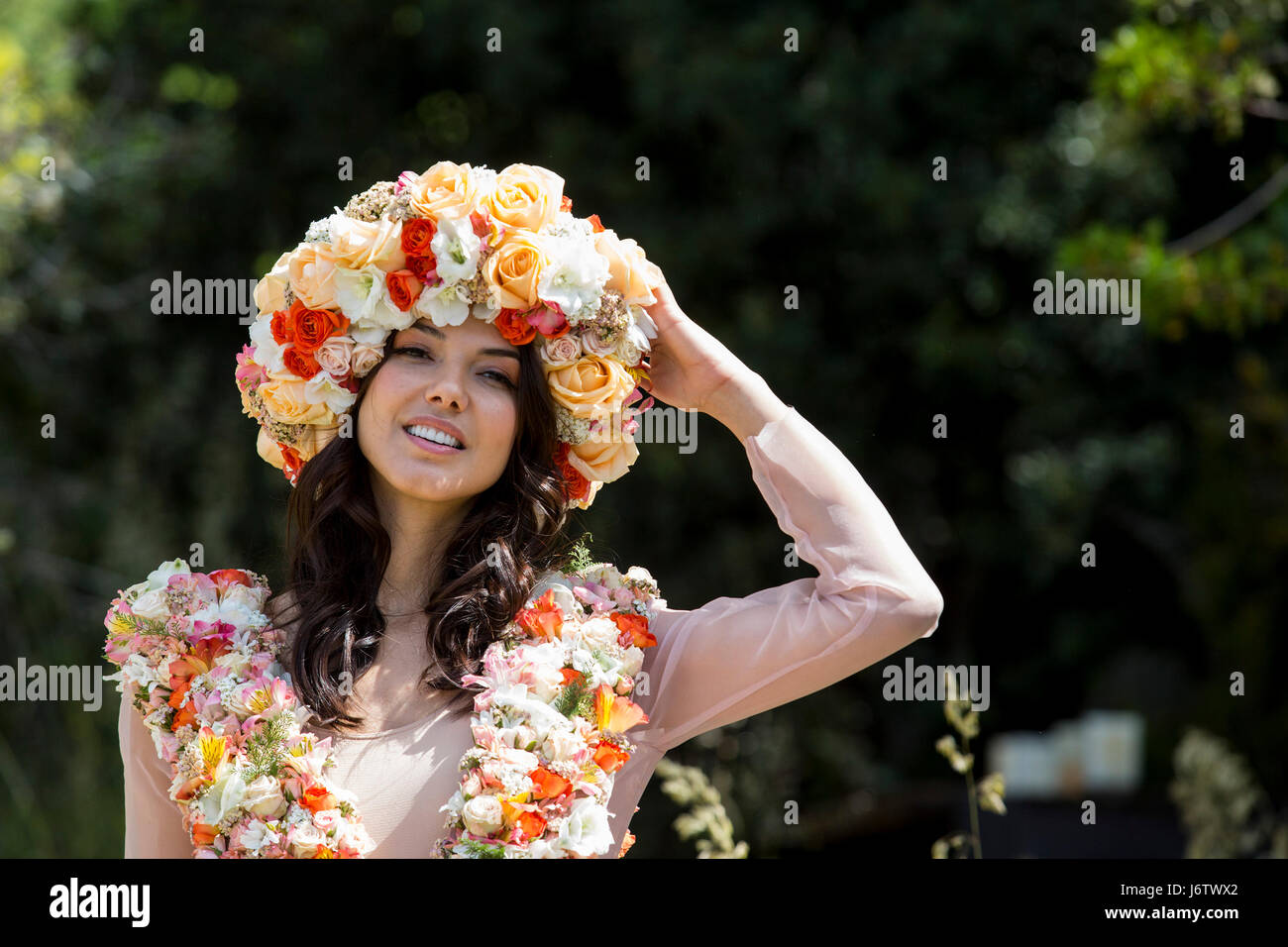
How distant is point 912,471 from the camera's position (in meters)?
9.26

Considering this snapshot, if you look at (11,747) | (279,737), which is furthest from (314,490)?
(11,747)

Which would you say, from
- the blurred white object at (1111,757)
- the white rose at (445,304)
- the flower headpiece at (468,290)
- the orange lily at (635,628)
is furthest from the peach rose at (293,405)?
the blurred white object at (1111,757)

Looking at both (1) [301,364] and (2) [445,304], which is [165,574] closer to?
(1) [301,364]

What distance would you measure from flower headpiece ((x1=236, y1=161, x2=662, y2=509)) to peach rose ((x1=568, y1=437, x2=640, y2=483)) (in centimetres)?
1

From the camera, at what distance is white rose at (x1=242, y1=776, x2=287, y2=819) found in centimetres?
220

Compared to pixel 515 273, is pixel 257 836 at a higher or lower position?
lower

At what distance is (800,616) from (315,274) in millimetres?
959

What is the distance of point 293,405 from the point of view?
8.17 ft

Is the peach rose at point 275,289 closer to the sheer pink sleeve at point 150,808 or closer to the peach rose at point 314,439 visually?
the peach rose at point 314,439

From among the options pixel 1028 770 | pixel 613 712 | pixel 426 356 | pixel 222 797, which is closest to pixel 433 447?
pixel 426 356

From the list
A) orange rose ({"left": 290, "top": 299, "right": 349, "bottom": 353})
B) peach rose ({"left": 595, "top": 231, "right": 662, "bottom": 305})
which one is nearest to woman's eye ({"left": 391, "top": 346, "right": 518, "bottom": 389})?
orange rose ({"left": 290, "top": 299, "right": 349, "bottom": 353})

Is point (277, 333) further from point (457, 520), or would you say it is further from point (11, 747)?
point (11, 747)

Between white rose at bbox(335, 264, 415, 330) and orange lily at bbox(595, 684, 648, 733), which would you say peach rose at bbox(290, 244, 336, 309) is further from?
orange lily at bbox(595, 684, 648, 733)

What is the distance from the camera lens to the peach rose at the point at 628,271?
2.44 metres
